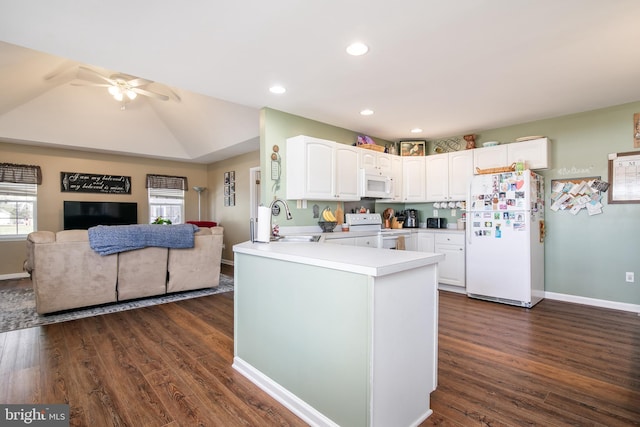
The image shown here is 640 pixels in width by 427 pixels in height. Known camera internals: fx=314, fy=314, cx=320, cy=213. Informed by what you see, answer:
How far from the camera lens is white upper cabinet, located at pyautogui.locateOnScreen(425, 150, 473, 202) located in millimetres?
4527

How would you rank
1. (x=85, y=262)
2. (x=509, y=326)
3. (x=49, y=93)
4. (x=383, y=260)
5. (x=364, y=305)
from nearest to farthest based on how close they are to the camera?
(x=364, y=305)
(x=383, y=260)
(x=509, y=326)
(x=85, y=262)
(x=49, y=93)

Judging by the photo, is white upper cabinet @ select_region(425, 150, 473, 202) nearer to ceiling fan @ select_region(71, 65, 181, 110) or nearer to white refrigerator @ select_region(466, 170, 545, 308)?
white refrigerator @ select_region(466, 170, 545, 308)

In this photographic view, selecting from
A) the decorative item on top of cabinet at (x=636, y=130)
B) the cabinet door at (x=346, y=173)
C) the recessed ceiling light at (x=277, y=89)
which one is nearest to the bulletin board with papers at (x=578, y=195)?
the decorative item on top of cabinet at (x=636, y=130)

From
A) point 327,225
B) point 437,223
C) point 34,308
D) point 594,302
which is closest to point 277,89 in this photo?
point 327,225

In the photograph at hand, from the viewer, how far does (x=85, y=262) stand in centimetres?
356

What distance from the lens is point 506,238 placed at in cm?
378

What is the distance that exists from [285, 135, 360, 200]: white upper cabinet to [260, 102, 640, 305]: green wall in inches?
6.8

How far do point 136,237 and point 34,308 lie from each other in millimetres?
1389

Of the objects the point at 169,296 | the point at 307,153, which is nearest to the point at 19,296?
the point at 169,296

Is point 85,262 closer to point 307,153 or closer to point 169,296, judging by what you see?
point 169,296

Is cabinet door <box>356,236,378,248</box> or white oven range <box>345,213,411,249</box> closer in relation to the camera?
cabinet door <box>356,236,378,248</box>

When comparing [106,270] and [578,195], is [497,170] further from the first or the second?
[106,270]

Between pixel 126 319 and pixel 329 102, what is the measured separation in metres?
3.21

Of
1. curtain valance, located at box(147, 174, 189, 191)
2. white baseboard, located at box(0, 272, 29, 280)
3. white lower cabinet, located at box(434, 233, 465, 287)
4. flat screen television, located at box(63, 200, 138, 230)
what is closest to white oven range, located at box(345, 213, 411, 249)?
white lower cabinet, located at box(434, 233, 465, 287)
